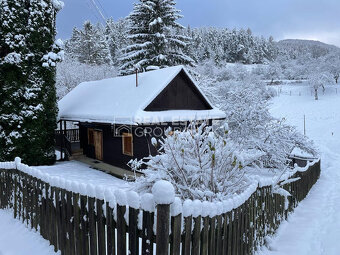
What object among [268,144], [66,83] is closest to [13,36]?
[268,144]

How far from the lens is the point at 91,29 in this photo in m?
43.3

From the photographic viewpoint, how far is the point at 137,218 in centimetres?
267

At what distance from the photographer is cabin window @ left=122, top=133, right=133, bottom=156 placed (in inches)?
493

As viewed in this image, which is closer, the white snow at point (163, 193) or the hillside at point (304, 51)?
the white snow at point (163, 193)

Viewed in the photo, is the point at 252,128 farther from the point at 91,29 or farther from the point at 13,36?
the point at 91,29

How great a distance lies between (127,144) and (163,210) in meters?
10.7

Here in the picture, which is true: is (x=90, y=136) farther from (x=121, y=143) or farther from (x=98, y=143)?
(x=121, y=143)

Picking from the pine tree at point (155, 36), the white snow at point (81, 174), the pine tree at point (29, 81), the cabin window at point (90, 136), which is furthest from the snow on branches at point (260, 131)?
the pine tree at point (29, 81)

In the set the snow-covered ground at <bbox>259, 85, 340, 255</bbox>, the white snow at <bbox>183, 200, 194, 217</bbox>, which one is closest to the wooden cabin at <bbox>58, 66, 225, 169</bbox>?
the snow-covered ground at <bbox>259, 85, 340, 255</bbox>

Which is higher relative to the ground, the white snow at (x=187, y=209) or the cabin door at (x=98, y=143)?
the white snow at (x=187, y=209)

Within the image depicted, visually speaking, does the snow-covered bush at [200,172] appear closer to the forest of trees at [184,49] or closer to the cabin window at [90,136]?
the forest of trees at [184,49]

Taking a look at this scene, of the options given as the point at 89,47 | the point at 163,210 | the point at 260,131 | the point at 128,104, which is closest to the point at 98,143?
the point at 128,104

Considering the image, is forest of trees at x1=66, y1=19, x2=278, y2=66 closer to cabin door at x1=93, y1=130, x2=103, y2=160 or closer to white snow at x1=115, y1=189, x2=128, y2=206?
cabin door at x1=93, y1=130, x2=103, y2=160

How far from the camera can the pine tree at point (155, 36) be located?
23.0 meters
